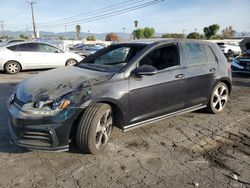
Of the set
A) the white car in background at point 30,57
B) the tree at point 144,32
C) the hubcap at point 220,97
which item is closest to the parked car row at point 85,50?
the white car in background at point 30,57

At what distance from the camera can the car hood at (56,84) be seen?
128 inches

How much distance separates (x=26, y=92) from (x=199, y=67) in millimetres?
3034

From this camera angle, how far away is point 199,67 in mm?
4734

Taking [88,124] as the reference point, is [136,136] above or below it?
below

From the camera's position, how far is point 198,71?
4.68m

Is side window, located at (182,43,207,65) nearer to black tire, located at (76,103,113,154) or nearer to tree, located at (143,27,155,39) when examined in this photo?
black tire, located at (76,103,113,154)

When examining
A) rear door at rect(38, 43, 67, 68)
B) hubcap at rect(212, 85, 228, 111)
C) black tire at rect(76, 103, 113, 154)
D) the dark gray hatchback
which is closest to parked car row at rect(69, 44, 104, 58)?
rear door at rect(38, 43, 67, 68)

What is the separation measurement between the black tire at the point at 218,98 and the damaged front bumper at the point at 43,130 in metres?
3.13

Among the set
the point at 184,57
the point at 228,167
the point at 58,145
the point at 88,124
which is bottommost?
the point at 228,167

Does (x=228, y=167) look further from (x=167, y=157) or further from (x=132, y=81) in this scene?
(x=132, y=81)

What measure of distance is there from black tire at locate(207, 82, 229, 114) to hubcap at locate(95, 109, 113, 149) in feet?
8.01

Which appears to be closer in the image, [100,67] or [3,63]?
[100,67]

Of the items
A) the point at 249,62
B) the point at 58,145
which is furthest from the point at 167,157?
the point at 249,62

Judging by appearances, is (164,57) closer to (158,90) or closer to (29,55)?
(158,90)
